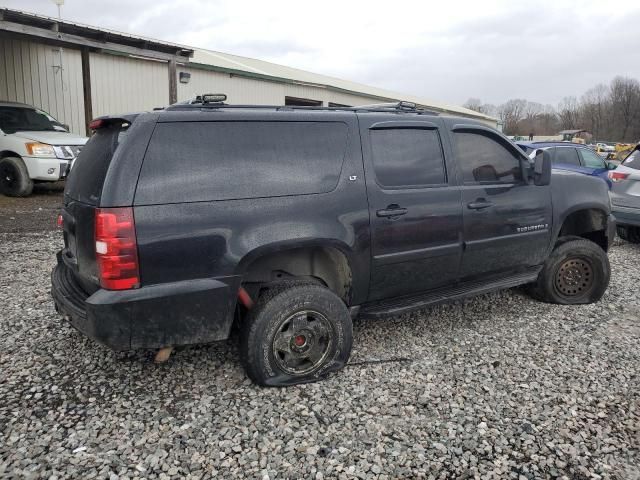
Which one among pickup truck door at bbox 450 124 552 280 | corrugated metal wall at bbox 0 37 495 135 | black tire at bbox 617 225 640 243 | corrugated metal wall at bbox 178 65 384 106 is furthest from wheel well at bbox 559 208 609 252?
corrugated metal wall at bbox 178 65 384 106

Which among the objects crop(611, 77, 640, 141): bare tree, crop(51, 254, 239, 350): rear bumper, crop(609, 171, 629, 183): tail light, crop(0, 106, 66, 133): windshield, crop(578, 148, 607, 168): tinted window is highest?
crop(611, 77, 640, 141): bare tree

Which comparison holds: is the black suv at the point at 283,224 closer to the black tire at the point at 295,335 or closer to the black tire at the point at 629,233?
the black tire at the point at 295,335

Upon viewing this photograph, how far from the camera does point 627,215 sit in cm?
710

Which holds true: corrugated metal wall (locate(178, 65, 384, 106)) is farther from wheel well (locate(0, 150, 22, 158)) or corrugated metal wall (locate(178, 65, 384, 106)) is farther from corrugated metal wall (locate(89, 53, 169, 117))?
wheel well (locate(0, 150, 22, 158))

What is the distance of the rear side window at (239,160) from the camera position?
106 inches

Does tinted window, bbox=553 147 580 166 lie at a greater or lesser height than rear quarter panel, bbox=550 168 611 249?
greater

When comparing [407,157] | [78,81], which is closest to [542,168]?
[407,157]

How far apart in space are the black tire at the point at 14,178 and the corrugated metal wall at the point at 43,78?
13.4ft

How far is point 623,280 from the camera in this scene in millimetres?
5730

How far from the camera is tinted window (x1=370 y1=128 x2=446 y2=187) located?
346 centimetres

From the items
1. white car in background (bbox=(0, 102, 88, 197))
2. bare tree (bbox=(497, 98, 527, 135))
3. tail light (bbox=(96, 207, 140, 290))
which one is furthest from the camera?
bare tree (bbox=(497, 98, 527, 135))

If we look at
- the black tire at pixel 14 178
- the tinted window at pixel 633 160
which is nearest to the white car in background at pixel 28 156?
the black tire at pixel 14 178

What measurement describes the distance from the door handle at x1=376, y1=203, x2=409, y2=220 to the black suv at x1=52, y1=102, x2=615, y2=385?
0.04 feet

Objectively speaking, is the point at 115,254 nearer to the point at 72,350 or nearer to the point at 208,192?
the point at 208,192
